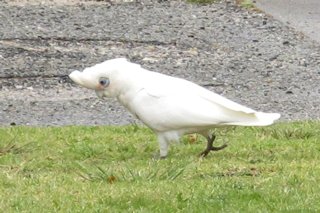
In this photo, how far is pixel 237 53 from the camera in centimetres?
1048

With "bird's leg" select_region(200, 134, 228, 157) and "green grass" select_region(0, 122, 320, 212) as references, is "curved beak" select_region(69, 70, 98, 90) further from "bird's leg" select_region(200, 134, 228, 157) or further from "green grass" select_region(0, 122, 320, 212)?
"bird's leg" select_region(200, 134, 228, 157)

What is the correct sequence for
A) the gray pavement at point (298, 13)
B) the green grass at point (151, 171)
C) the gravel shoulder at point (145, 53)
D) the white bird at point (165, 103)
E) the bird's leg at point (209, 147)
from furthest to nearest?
the gray pavement at point (298, 13)
the gravel shoulder at point (145, 53)
the bird's leg at point (209, 147)
the white bird at point (165, 103)
the green grass at point (151, 171)

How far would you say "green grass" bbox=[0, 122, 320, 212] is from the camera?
5.07 m

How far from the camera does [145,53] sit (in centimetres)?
1029

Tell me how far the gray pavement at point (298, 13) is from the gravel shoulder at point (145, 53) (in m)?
0.18


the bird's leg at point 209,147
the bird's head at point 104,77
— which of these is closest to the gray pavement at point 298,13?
the bird's leg at point 209,147

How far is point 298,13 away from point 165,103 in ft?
20.4

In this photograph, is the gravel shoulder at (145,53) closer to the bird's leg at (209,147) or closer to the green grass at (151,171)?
the green grass at (151,171)

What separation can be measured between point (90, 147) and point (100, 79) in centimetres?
76

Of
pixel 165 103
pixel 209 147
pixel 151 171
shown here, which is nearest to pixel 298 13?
pixel 209 147

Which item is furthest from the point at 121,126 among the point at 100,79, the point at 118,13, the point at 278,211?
the point at 118,13

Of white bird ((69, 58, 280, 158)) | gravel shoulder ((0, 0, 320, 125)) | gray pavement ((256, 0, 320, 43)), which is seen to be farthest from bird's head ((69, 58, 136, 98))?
gray pavement ((256, 0, 320, 43))

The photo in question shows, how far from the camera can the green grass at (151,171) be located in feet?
16.6

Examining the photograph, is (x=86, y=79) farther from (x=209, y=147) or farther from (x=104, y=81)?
(x=209, y=147)
